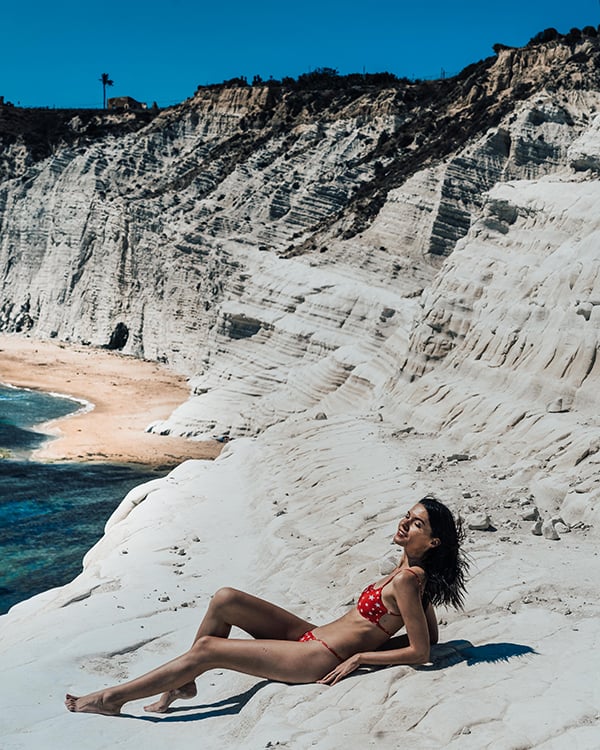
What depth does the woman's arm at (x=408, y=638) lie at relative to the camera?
18.1 feet

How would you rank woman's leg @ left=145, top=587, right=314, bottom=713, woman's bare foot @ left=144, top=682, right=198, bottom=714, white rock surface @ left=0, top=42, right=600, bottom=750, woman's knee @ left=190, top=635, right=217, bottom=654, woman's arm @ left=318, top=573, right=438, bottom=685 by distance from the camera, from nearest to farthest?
white rock surface @ left=0, top=42, right=600, bottom=750 → woman's arm @ left=318, top=573, right=438, bottom=685 → woman's knee @ left=190, top=635, right=217, bottom=654 → woman's bare foot @ left=144, top=682, right=198, bottom=714 → woman's leg @ left=145, top=587, right=314, bottom=713

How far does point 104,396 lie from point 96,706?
107 feet

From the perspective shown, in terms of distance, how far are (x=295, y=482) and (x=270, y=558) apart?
11.7ft

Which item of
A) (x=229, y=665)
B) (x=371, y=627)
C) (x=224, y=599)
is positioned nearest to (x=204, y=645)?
(x=229, y=665)

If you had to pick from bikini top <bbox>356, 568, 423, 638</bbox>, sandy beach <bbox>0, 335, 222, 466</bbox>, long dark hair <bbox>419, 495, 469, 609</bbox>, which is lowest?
sandy beach <bbox>0, 335, 222, 466</bbox>

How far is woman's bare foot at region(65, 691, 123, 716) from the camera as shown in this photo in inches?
228

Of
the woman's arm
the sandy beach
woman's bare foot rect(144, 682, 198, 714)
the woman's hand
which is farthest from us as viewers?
the sandy beach

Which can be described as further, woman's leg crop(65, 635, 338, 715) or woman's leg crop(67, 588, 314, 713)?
woman's leg crop(67, 588, 314, 713)

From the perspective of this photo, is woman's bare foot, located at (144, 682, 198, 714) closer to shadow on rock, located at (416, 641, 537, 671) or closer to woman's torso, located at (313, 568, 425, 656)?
woman's torso, located at (313, 568, 425, 656)

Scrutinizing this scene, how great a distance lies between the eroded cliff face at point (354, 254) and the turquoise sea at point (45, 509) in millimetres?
4874

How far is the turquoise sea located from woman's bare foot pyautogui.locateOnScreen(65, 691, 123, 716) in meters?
8.76

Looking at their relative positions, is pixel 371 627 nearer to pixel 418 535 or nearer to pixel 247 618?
pixel 418 535

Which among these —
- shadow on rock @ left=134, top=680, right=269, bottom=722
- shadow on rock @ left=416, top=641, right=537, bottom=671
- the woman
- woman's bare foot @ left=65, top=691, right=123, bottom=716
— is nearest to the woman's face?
the woman

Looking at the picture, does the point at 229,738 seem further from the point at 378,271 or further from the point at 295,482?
the point at 378,271
